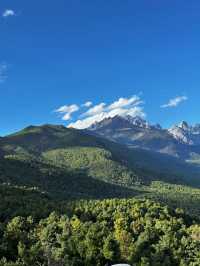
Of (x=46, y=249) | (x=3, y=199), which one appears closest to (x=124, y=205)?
(x=3, y=199)

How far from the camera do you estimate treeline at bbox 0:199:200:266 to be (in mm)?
87000

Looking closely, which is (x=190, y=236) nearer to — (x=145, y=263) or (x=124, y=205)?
(x=145, y=263)

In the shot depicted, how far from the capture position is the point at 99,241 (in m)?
94.5

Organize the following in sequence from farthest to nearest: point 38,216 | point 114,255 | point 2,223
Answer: point 38,216, point 2,223, point 114,255

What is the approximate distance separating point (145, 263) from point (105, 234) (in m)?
12.6

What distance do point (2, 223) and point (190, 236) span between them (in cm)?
3918

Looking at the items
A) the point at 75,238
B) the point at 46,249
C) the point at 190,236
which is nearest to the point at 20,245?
the point at 46,249

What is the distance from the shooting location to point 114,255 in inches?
3620

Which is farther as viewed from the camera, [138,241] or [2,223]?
[2,223]

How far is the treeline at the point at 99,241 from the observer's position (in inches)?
3425

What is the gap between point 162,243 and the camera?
94000 mm

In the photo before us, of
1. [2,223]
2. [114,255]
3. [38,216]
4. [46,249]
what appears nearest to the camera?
[46,249]

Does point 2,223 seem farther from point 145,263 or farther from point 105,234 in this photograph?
point 145,263

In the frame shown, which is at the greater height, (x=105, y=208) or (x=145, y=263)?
(x=105, y=208)
